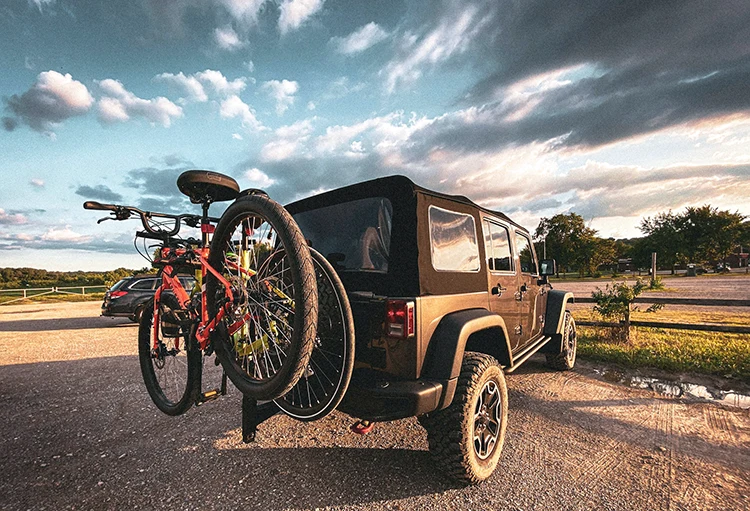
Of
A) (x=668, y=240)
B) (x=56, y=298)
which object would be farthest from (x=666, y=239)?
(x=56, y=298)

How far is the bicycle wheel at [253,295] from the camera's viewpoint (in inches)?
79.4

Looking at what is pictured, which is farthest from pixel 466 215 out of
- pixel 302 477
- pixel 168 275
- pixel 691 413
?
pixel 691 413

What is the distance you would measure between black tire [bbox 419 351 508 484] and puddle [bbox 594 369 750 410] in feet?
10.0

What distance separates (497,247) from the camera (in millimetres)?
3436

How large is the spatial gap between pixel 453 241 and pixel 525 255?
200cm

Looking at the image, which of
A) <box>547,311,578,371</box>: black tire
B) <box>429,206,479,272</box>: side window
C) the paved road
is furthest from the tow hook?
the paved road

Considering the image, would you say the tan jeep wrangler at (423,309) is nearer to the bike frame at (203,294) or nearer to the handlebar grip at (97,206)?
the bike frame at (203,294)

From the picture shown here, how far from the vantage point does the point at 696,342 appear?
584 cm

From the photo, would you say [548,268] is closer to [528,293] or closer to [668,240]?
[528,293]

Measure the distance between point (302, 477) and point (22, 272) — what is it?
187ft

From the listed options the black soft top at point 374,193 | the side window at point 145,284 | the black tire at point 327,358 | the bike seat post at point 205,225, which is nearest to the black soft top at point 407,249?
the black soft top at point 374,193

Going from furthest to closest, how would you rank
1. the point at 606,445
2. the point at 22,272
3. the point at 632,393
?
the point at 22,272, the point at 632,393, the point at 606,445

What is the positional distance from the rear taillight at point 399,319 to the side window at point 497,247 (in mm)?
1283

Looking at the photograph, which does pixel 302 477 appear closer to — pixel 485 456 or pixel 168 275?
pixel 485 456
